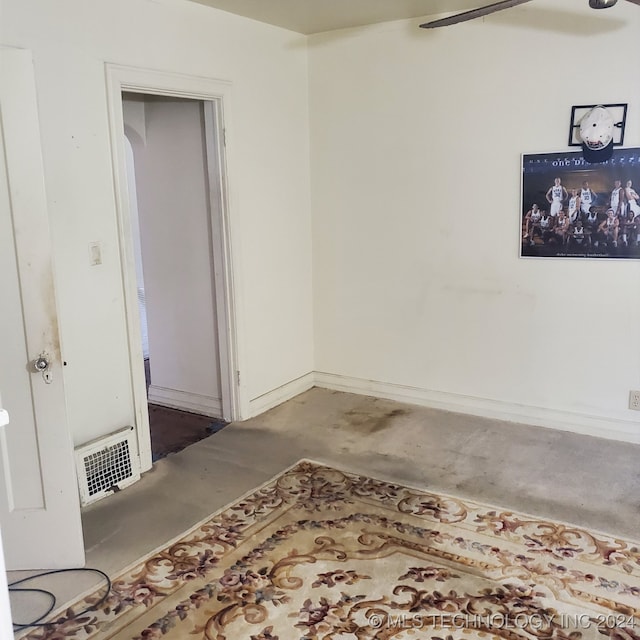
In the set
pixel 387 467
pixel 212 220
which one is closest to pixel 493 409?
pixel 387 467

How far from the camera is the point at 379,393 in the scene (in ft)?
15.6

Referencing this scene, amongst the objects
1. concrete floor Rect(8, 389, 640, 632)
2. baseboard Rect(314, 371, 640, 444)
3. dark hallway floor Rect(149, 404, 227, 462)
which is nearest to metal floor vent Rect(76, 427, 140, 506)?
concrete floor Rect(8, 389, 640, 632)

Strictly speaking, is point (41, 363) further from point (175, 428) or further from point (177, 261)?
point (177, 261)

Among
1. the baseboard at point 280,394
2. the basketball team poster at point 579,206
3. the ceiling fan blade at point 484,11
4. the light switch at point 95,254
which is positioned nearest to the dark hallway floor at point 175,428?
the baseboard at point 280,394

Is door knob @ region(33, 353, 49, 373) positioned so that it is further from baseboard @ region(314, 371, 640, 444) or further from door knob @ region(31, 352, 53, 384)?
baseboard @ region(314, 371, 640, 444)

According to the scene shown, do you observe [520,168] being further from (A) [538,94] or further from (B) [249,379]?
(B) [249,379]

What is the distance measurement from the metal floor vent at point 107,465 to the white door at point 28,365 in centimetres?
56

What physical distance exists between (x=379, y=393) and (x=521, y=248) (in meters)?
1.49

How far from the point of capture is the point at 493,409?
431 cm

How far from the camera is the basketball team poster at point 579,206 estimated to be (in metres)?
3.67

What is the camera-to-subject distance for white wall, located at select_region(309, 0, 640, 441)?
3.78 m

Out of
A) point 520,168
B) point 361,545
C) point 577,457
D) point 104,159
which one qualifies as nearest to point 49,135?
point 104,159

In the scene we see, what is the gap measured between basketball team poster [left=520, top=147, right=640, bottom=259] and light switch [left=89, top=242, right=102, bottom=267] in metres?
2.54

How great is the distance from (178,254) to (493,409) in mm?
2446
